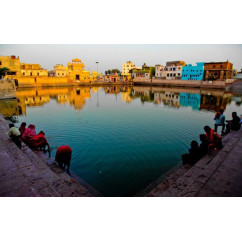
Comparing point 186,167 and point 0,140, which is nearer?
point 186,167

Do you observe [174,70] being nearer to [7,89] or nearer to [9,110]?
[7,89]

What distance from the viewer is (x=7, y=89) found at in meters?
24.7

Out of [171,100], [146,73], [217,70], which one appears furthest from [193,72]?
[171,100]

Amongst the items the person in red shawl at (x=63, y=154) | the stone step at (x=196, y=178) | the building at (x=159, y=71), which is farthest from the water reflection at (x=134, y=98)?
the building at (x=159, y=71)

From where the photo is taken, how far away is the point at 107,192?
185 inches

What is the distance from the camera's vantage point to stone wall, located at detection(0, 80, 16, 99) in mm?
23966

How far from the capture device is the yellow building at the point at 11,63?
43881 millimetres

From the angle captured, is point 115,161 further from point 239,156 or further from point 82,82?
point 82,82

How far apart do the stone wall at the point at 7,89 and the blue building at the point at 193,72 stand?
4868cm

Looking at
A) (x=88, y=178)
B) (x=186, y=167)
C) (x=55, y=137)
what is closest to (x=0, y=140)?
(x=55, y=137)

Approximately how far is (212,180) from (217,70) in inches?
2106

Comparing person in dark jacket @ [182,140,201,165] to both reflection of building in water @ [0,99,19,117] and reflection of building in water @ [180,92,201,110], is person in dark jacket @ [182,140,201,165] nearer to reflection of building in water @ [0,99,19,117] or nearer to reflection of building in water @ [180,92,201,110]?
reflection of building in water @ [180,92,201,110]

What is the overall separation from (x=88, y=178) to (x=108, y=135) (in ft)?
13.7

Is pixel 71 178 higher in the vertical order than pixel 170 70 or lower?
lower
